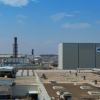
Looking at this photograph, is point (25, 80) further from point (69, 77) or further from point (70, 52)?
point (70, 52)

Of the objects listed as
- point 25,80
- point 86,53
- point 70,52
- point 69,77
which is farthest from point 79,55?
point 25,80

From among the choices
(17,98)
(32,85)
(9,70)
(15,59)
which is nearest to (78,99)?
(17,98)

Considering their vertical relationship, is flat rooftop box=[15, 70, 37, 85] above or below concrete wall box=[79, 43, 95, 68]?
below

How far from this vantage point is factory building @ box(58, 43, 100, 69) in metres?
62.8

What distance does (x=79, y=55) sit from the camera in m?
63.4

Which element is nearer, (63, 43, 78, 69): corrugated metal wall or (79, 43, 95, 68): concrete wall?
(63, 43, 78, 69): corrugated metal wall

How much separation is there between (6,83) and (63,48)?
90.9ft

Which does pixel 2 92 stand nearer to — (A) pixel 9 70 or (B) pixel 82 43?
(A) pixel 9 70

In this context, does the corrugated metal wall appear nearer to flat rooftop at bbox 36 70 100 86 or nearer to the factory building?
the factory building

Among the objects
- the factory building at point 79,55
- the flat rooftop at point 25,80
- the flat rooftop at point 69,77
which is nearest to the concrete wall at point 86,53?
the factory building at point 79,55

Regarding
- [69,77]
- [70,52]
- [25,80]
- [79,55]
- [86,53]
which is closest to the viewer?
[25,80]

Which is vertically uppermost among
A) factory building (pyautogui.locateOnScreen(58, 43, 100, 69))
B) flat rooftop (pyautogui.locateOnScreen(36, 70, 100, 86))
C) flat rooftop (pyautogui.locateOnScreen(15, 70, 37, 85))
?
factory building (pyautogui.locateOnScreen(58, 43, 100, 69))

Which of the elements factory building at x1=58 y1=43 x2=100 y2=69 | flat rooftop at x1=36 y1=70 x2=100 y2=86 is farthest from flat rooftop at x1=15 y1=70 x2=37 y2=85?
factory building at x1=58 y1=43 x2=100 y2=69

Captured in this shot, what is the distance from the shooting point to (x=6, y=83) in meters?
36.0
